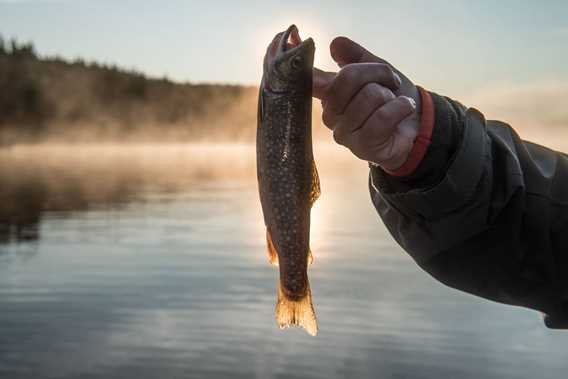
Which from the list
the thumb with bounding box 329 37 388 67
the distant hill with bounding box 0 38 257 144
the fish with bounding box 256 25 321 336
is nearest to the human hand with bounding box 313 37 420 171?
the thumb with bounding box 329 37 388 67

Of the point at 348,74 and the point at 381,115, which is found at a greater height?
the point at 348,74

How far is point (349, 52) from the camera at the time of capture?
388 cm

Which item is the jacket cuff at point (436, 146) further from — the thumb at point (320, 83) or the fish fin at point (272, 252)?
the fish fin at point (272, 252)

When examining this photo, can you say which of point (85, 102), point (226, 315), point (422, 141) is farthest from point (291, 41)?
point (85, 102)

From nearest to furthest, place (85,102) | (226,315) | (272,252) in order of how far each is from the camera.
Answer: (272,252)
(226,315)
(85,102)

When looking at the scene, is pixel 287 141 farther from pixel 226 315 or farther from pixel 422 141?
pixel 226 315

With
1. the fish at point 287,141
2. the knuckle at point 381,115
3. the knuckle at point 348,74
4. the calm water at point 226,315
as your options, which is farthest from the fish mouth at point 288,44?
the calm water at point 226,315

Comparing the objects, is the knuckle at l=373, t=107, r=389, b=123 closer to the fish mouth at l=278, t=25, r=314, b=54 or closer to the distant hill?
the fish mouth at l=278, t=25, r=314, b=54

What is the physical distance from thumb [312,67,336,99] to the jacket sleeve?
80 cm

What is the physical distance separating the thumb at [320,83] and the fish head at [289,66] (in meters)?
0.20

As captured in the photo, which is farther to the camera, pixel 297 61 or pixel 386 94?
pixel 386 94

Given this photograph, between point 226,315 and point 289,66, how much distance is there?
70.7ft

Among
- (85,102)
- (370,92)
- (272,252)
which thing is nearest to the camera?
(370,92)

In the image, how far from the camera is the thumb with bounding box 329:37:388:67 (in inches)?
151
